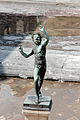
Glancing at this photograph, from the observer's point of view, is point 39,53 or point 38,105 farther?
point 38,105

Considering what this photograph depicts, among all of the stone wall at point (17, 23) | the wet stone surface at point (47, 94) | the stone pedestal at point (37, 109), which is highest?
the stone pedestal at point (37, 109)

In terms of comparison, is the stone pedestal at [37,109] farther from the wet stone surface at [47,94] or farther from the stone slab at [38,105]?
the wet stone surface at [47,94]

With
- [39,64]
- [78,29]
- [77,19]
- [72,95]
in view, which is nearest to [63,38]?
[78,29]

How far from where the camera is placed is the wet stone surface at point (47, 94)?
7658 mm

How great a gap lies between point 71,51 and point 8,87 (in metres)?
3.92

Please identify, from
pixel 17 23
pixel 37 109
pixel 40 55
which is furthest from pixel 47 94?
pixel 17 23

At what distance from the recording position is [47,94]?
8945 mm

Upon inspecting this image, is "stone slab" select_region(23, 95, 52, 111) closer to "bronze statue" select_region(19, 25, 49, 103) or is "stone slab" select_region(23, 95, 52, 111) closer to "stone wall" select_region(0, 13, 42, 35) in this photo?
"bronze statue" select_region(19, 25, 49, 103)

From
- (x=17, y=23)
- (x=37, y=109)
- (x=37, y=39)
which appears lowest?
(x=17, y=23)

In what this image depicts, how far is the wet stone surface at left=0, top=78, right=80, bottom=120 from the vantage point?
766cm

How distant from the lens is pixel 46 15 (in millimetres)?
20438

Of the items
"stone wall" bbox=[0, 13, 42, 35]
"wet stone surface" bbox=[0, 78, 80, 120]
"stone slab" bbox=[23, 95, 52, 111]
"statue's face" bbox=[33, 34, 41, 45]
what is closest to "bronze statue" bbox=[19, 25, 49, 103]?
"statue's face" bbox=[33, 34, 41, 45]

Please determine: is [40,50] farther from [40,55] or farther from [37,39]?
[37,39]

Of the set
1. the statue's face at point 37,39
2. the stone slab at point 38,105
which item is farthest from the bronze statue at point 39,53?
the stone slab at point 38,105
